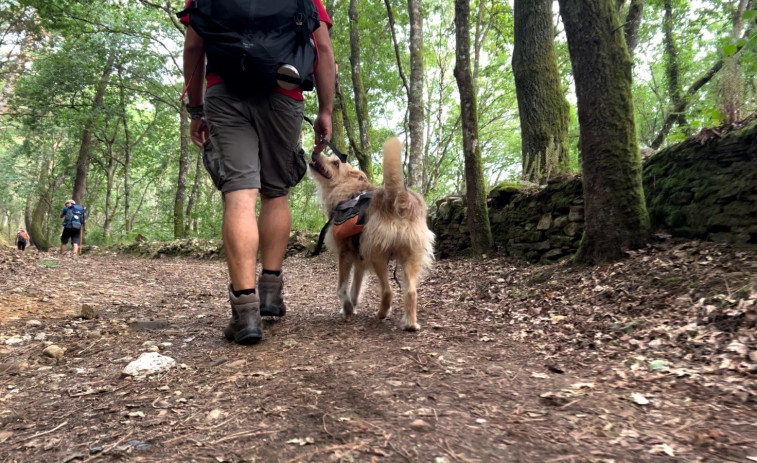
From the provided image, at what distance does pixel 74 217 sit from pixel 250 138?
13.7m

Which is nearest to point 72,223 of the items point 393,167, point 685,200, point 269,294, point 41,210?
point 41,210

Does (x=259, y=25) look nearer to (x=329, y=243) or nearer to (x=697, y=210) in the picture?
(x=329, y=243)

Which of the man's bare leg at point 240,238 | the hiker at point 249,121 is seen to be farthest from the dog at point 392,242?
the man's bare leg at point 240,238

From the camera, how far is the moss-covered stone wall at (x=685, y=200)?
132 inches

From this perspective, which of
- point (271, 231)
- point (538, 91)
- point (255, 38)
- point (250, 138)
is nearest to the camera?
point (255, 38)

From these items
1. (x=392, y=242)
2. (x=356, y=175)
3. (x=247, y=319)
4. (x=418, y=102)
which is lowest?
(x=247, y=319)

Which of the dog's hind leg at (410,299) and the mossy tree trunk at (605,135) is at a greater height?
the mossy tree trunk at (605,135)

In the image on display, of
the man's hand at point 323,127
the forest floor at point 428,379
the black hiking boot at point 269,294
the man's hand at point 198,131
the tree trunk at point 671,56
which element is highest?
the tree trunk at point 671,56

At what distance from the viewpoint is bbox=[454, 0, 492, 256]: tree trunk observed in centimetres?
620

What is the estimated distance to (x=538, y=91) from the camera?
7.35 m

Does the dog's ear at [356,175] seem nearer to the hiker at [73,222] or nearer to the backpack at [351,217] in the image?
the backpack at [351,217]

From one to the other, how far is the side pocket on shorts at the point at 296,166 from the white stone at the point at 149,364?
4.54ft

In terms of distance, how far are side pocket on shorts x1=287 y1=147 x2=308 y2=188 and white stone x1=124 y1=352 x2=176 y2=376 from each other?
138 cm

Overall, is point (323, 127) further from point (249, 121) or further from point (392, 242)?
point (392, 242)
